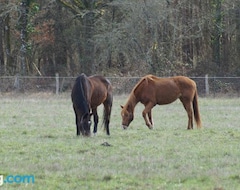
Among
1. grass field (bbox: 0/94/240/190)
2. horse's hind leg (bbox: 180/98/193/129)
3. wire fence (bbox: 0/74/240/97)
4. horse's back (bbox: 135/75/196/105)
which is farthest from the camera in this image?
wire fence (bbox: 0/74/240/97)

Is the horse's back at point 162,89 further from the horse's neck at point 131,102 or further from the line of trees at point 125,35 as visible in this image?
the line of trees at point 125,35

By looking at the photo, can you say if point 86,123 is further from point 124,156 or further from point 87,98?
point 124,156

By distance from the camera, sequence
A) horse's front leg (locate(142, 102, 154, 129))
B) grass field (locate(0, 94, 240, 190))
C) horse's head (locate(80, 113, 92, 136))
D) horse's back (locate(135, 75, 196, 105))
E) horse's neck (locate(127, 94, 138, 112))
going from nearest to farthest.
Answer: grass field (locate(0, 94, 240, 190)), horse's head (locate(80, 113, 92, 136)), horse's front leg (locate(142, 102, 154, 129)), horse's neck (locate(127, 94, 138, 112)), horse's back (locate(135, 75, 196, 105))

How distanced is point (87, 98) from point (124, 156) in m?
3.35

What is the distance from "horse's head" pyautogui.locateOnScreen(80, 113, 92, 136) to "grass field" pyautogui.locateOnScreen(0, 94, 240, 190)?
21cm

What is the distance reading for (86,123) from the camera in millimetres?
12461

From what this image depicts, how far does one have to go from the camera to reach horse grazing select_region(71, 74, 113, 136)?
40.9 feet

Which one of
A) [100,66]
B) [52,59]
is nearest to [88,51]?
[100,66]

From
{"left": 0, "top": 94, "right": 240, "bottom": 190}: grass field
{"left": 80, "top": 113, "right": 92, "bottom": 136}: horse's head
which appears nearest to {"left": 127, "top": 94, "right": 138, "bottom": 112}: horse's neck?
{"left": 0, "top": 94, "right": 240, "bottom": 190}: grass field

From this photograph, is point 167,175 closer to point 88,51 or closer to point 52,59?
point 88,51

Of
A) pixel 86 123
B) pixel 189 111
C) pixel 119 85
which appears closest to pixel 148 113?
pixel 189 111

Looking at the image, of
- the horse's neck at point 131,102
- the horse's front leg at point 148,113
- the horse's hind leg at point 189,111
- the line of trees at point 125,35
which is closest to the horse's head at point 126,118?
the horse's neck at point 131,102

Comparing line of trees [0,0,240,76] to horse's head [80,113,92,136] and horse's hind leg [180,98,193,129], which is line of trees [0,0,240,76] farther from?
horse's head [80,113,92,136]

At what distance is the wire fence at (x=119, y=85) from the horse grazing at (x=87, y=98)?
1630 cm
